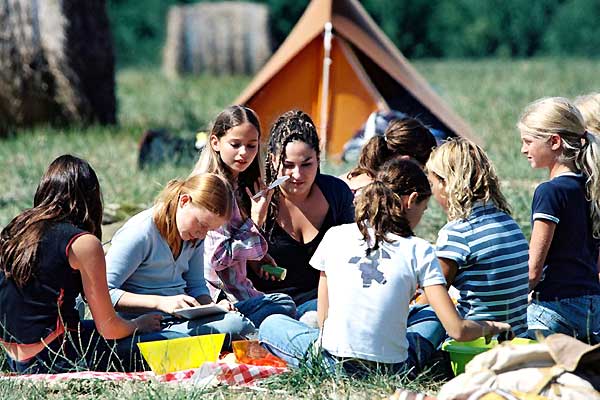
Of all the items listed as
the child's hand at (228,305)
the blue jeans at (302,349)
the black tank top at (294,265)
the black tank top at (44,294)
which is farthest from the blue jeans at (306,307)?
the black tank top at (44,294)

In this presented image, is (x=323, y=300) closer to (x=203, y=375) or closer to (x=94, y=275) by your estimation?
(x=203, y=375)

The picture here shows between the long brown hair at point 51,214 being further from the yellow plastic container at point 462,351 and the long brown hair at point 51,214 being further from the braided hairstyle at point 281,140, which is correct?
the yellow plastic container at point 462,351

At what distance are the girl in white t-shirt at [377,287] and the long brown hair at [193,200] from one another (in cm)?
52

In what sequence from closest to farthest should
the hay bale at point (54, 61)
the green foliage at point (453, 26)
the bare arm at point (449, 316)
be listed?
the bare arm at point (449, 316), the hay bale at point (54, 61), the green foliage at point (453, 26)

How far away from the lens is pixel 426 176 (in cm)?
430

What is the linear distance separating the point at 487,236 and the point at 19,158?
548 centimetres

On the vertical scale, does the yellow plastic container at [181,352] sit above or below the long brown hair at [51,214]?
below

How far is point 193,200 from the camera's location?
13.9ft

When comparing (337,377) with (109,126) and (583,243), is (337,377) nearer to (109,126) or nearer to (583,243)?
(583,243)

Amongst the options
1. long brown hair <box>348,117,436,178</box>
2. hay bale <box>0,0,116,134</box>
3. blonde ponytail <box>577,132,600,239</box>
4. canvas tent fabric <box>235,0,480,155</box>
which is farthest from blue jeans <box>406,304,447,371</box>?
hay bale <box>0,0,116,134</box>

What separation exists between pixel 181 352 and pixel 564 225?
1.65 m

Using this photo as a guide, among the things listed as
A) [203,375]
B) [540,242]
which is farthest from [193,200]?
[540,242]

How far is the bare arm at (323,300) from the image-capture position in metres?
4.00

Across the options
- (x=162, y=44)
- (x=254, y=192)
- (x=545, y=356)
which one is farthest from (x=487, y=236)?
(x=162, y=44)
